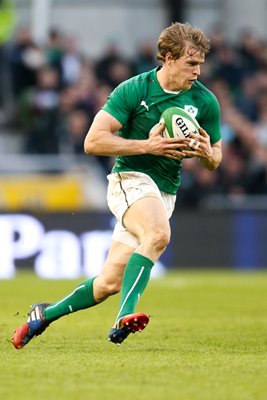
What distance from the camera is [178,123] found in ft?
26.1

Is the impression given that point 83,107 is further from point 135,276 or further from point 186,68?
point 135,276

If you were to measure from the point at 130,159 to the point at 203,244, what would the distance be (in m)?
9.96

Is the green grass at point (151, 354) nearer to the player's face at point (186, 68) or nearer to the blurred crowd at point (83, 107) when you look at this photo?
the player's face at point (186, 68)

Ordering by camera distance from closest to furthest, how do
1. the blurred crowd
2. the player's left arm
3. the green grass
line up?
the green grass < the player's left arm < the blurred crowd

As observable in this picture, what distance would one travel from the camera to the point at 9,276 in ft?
56.6

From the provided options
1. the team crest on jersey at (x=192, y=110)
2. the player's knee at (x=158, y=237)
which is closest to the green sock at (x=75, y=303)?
the player's knee at (x=158, y=237)

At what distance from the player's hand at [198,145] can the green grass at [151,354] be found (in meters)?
1.32

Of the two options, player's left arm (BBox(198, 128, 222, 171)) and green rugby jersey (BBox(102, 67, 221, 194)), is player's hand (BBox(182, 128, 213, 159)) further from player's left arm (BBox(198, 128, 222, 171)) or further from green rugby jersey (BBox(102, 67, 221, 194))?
green rugby jersey (BBox(102, 67, 221, 194))

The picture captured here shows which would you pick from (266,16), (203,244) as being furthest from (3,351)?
(266,16)

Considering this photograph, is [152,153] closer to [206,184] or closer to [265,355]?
[265,355]

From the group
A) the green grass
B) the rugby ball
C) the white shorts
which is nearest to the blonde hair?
the rugby ball

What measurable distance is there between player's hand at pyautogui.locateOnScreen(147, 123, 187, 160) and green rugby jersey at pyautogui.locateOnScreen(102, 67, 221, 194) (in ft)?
1.09

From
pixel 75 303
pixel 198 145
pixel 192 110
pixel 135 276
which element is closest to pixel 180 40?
pixel 192 110

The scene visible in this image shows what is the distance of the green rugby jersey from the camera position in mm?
8242
